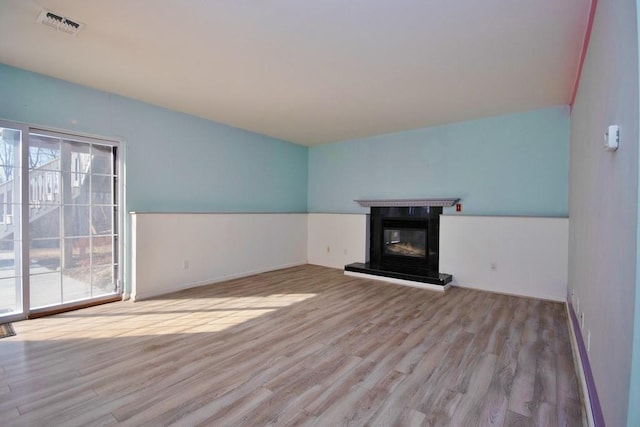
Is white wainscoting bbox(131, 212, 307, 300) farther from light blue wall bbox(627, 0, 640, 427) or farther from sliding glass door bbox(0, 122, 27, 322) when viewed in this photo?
light blue wall bbox(627, 0, 640, 427)

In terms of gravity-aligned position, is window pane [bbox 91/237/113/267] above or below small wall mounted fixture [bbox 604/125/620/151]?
below

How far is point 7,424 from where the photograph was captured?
169 centimetres

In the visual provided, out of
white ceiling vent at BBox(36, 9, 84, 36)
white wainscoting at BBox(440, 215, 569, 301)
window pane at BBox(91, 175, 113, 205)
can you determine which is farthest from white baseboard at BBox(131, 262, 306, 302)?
white wainscoting at BBox(440, 215, 569, 301)

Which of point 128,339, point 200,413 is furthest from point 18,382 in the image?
point 200,413

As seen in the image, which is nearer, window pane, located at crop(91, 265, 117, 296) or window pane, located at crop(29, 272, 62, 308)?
window pane, located at crop(29, 272, 62, 308)

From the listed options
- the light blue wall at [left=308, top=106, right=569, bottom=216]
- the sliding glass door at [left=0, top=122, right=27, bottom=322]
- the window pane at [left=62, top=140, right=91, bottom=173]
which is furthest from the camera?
the light blue wall at [left=308, top=106, right=569, bottom=216]

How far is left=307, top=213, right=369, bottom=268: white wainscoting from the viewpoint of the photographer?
5.91 meters

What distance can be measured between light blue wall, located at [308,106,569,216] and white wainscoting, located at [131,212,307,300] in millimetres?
1493

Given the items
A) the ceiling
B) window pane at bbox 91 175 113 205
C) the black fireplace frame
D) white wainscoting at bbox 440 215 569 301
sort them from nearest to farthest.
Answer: the ceiling, window pane at bbox 91 175 113 205, white wainscoting at bbox 440 215 569 301, the black fireplace frame

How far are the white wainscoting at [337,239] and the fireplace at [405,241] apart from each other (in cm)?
18

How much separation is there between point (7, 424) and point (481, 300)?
4.51 meters

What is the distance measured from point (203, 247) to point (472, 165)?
4381 mm

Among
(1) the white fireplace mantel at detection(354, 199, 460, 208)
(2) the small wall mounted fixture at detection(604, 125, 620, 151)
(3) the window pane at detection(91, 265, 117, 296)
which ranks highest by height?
(2) the small wall mounted fixture at detection(604, 125, 620, 151)

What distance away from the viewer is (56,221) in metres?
3.54
